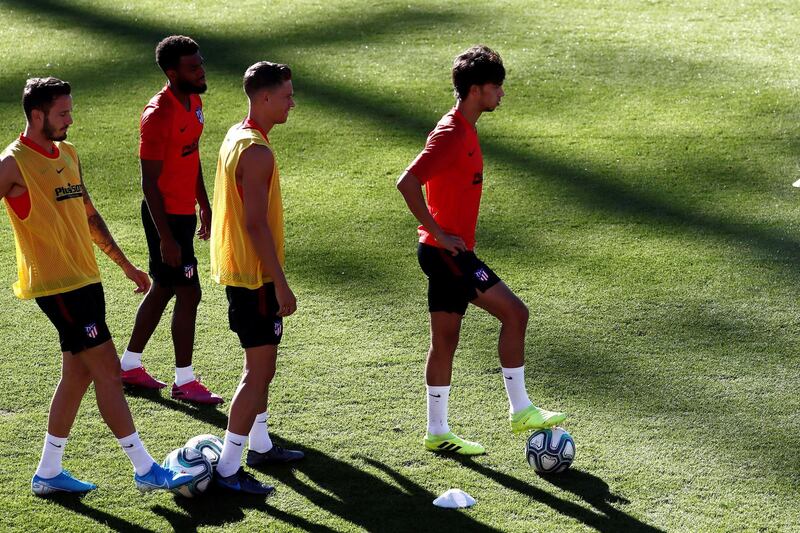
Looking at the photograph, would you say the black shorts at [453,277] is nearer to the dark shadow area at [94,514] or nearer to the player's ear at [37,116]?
the dark shadow area at [94,514]

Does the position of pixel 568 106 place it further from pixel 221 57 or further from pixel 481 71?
pixel 481 71

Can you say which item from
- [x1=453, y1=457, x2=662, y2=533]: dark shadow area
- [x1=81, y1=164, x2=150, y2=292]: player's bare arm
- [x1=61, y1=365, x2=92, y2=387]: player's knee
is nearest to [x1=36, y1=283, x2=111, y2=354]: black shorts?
[x1=61, y1=365, x2=92, y2=387]: player's knee

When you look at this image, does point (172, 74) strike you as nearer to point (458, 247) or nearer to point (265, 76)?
point (265, 76)

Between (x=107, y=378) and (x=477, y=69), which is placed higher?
(x=477, y=69)

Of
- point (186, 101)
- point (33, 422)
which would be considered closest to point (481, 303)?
point (186, 101)

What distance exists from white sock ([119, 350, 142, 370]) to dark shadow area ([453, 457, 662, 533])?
198 centimetres

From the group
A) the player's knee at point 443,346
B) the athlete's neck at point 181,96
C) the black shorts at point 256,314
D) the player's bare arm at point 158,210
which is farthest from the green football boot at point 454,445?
the athlete's neck at point 181,96

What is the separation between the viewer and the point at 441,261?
17.7ft

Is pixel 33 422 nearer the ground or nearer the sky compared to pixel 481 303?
nearer the ground

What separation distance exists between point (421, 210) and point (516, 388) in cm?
108

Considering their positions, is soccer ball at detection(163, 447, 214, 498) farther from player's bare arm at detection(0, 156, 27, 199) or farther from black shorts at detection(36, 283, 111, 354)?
player's bare arm at detection(0, 156, 27, 199)

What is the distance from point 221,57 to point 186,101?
6.42m

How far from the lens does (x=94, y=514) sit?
501cm

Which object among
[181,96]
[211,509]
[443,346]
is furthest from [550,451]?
[181,96]
